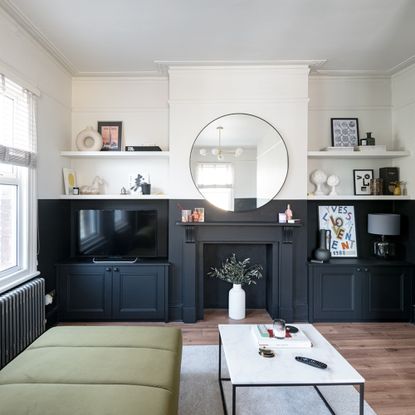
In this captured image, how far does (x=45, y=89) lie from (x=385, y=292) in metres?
4.41

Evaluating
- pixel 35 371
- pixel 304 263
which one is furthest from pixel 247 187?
pixel 35 371

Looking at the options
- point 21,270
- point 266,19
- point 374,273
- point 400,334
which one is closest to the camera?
point 266,19

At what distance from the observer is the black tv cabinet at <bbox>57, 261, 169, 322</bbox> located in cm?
377

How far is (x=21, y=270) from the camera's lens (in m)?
3.09

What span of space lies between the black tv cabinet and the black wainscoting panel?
202mm

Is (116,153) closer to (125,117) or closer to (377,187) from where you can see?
(125,117)

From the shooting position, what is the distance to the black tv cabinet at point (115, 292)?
12.4ft

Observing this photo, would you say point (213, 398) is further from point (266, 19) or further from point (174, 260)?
point (266, 19)

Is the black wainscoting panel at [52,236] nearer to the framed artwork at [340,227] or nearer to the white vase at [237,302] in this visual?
the white vase at [237,302]

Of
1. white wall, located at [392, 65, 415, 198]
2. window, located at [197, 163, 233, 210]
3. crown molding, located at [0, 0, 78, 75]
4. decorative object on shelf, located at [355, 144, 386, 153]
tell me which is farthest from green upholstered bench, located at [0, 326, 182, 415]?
white wall, located at [392, 65, 415, 198]

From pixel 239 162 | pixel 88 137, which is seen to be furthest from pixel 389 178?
pixel 88 137

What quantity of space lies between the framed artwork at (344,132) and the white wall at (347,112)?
7 centimetres

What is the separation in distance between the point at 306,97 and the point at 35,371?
3.65 m

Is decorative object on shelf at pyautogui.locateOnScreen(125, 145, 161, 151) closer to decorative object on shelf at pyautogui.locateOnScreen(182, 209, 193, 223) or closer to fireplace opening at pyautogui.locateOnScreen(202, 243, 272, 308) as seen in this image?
decorative object on shelf at pyautogui.locateOnScreen(182, 209, 193, 223)
